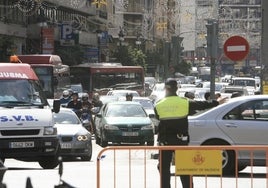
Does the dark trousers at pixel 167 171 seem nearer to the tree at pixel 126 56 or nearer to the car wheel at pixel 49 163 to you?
the car wheel at pixel 49 163

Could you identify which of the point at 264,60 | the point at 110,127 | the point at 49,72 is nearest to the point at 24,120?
the point at 264,60

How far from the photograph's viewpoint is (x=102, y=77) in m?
46.3

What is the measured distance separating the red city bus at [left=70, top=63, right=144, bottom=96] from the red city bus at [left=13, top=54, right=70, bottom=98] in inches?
292

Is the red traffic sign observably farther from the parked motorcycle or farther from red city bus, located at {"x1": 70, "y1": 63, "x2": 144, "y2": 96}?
red city bus, located at {"x1": 70, "y1": 63, "x2": 144, "y2": 96}

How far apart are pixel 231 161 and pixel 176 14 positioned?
138 ft

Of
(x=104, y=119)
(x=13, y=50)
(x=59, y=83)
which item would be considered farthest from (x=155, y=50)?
(x=104, y=119)

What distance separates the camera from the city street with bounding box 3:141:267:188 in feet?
39.6

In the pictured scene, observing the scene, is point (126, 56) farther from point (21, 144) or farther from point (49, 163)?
point (21, 144)

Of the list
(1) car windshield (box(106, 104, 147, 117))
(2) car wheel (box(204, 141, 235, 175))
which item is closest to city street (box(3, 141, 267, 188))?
(2) car wheel (box(204, 141, 235, 175))

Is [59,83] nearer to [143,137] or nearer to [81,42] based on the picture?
[143,137]

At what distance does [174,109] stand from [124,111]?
14275mm

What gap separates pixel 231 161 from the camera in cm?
1248

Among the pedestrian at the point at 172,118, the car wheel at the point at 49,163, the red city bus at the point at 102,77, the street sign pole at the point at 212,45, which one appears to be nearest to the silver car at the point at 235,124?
the car wheel at the point at 49,163

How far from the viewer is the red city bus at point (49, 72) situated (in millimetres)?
35125
